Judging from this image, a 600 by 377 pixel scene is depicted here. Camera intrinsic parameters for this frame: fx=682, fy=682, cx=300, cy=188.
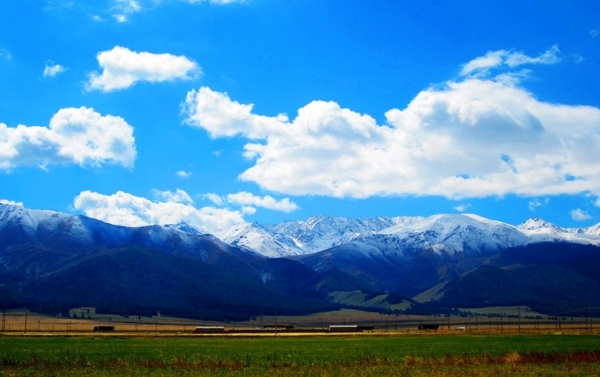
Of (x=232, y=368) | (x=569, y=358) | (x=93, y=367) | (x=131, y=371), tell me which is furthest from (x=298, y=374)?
(x=569, y=358)

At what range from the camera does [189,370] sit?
56719 millimetres

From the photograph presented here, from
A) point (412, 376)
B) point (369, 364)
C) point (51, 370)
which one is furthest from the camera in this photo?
point (369, 364)

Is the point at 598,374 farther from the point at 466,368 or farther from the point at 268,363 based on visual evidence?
the point at 268,363

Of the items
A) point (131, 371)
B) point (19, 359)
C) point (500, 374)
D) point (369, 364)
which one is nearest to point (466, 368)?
point (500, 374)

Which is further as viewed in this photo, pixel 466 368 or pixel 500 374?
pixel 466 368

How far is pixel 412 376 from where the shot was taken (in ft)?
170

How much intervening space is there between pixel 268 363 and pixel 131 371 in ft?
44.8

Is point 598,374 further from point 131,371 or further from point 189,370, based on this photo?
point 131,371

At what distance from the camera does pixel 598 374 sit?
172ft

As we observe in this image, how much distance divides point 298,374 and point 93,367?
1865 cm

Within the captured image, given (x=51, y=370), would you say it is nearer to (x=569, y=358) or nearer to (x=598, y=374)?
(x=598, y=374)

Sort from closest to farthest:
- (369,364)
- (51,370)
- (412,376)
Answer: (412,376) < (51,370) < (369,364)

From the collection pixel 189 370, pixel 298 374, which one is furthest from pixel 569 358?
pixel 189 370

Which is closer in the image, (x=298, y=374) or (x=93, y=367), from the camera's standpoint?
(x=298, y=374)
